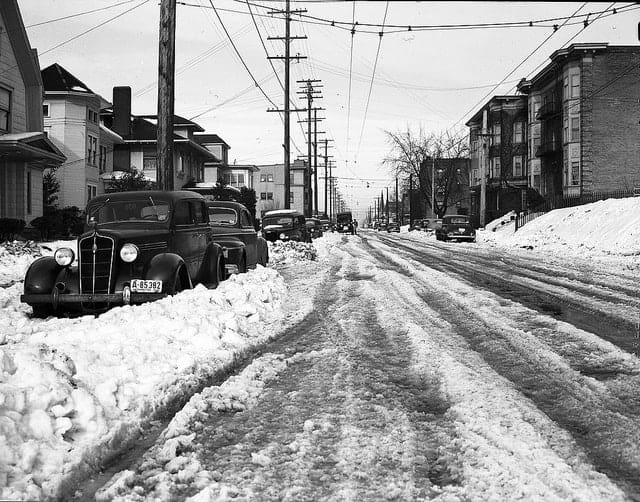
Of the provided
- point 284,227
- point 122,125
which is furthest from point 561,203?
point 122,125

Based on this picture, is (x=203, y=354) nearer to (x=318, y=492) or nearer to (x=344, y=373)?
(x=344, y=373)

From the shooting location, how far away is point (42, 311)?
29.5ft

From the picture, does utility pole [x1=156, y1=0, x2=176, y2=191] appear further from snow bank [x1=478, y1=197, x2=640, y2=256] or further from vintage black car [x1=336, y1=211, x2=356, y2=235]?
vintage black car [x1=336, y1=211, x2=356, y2=235]

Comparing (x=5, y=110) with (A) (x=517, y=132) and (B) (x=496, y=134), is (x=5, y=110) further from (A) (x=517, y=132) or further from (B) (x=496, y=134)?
(B) (x=496, y=134)

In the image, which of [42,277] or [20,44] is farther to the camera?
[20,44]

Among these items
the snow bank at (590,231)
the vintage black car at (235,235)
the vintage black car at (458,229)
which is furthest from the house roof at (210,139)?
the vintage black car at (235,235)

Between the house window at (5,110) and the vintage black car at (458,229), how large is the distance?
2458cm

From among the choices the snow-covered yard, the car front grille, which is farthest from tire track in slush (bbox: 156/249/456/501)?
the car front grille

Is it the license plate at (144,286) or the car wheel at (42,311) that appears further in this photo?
the car wheel at (42,311)

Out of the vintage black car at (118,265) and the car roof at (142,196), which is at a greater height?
the car roof at (142,196)

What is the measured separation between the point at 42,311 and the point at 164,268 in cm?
185

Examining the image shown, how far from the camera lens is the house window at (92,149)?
128ft

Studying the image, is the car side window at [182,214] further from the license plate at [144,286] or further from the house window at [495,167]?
the house window at [495,167]

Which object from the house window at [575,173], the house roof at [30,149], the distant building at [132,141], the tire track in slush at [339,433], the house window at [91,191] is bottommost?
the tire track in slush at [339,433]
